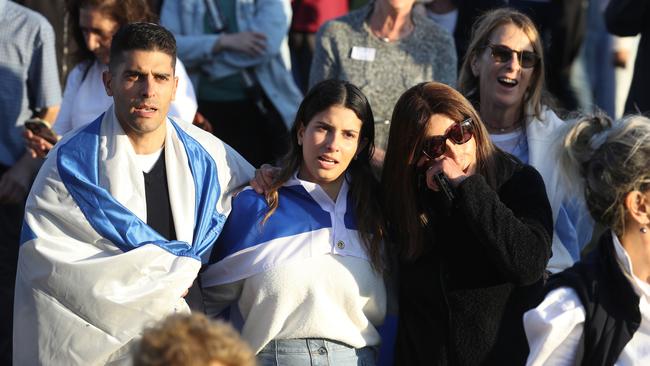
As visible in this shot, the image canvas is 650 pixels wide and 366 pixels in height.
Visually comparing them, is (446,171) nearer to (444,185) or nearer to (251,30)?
(444,185)

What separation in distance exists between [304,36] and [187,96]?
219 centimetres

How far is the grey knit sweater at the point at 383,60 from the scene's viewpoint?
596 cm

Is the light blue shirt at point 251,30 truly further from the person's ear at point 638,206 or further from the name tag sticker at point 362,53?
the person's ear at point 638,206

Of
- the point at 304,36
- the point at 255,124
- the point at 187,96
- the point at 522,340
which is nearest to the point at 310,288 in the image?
the point at 522,340

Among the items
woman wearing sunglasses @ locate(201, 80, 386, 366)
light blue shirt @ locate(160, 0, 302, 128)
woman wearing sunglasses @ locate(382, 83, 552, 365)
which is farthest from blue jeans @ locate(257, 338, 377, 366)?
light blue shirt @ locate(160, 0, 302, 128)

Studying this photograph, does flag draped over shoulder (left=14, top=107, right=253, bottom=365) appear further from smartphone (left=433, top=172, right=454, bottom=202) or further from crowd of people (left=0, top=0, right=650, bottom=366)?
smartphone (left=433, top=172, right=454, bottom=202)

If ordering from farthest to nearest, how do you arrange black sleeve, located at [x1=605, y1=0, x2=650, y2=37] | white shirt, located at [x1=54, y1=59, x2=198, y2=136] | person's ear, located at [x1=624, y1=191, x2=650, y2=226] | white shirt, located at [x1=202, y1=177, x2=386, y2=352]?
black sleeve, located at [x1=605, y1=0, x2=650, y2=37], white shirt, located at [x1=54, y1=59, x2=198, y2=136], white shirt, located at [x1=202, y1=177, x2=386, y2=352], person's ear, located at [x1=624, y1=191, x2=650, y2=226]

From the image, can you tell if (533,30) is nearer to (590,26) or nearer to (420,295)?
(420,295)

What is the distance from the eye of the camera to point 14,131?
6469 millimetres

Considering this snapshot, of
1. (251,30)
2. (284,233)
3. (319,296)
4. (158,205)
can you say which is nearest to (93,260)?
(158,205)

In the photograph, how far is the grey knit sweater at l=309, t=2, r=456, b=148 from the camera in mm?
5957

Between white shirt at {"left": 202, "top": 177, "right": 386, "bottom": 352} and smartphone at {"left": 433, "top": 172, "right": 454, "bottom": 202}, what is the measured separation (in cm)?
40

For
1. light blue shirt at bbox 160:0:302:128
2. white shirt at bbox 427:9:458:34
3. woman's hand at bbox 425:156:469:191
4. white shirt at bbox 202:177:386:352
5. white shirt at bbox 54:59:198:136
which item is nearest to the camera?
woman's hand at bbox 425:156:469:191

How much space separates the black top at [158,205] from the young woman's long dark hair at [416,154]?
81cm
